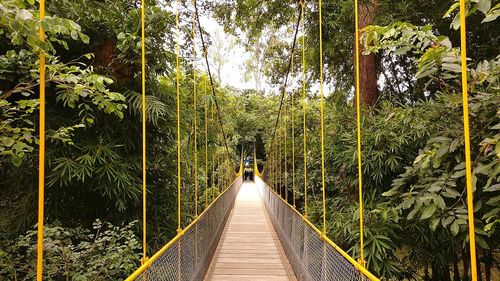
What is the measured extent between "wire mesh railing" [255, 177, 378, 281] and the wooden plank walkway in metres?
0.15

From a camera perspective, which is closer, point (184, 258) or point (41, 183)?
point (41, 183)

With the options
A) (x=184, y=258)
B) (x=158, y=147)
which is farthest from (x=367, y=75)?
(x=184, y=258)

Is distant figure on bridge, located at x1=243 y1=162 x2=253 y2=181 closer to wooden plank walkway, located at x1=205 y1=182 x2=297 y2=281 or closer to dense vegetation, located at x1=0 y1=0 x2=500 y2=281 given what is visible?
wooden plank walkway, located at x1=205 y1=182 x2=297 y2=281

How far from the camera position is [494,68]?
121 centimetres

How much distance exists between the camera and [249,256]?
3213mm

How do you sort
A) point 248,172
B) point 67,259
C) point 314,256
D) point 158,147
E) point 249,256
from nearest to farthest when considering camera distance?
point 67,259 < point 314,256 < point 158,147 < point 249,256 < point 248,172

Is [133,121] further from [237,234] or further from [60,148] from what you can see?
[237,234]

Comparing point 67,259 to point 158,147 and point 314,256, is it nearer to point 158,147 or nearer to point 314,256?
point 158,147

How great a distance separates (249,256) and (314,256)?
1442mm

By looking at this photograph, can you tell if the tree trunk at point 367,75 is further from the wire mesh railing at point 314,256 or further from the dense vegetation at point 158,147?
the wire mesh railing at point 314,256

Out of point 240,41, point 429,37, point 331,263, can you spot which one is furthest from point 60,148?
point 240,41

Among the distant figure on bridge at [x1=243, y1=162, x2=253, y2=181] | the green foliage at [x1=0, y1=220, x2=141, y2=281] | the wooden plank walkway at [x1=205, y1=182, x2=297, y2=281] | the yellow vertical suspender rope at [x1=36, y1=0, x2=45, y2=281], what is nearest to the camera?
the yellow vertical suspender rope at [x1=36, y1=0, x2=45, y2=281]

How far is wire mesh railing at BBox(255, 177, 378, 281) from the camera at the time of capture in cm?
124

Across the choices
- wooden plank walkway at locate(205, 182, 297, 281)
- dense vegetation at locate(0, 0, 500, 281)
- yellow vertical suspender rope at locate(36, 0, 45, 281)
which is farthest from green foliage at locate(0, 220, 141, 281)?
yellow vertical suspender rope at locate(36, 0, 45, 281)
